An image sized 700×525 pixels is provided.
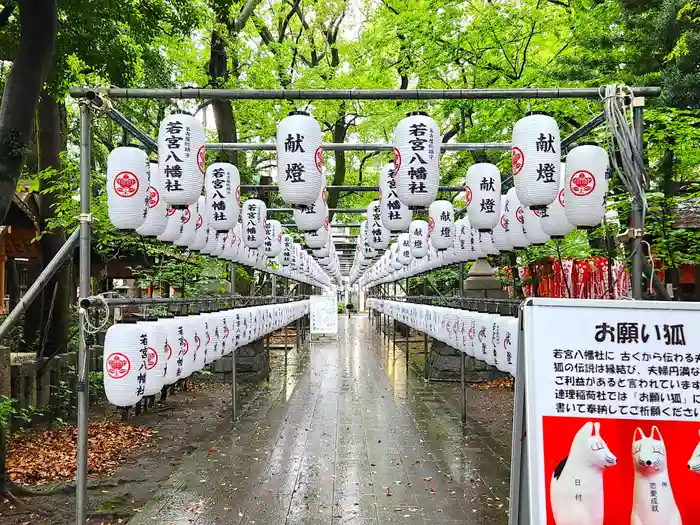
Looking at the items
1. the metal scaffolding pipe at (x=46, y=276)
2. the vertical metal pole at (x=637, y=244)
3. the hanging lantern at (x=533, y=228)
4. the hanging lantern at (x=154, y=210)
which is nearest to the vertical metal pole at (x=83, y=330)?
the metal scaffolding pipe at (x=46, y=276)

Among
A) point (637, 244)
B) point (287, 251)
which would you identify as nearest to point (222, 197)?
point (637, 244)

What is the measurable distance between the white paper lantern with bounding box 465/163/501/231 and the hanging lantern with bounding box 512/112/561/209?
5.30ft

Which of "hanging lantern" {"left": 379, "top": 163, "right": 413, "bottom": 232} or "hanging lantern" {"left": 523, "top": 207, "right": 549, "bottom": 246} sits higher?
"hanging lantern" {"left": 379, "top": 163, "right": 413, "bottom": 232}

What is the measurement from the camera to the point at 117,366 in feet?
18.4

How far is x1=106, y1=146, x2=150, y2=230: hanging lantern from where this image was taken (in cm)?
627

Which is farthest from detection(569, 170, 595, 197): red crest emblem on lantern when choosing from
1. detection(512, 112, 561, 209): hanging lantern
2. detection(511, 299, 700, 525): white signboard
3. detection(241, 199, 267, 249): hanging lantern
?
detection(241, 199, 267, 249): hanging lantern

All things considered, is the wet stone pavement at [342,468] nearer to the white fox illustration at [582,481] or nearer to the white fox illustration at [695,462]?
the white fox illustration at [582,481]

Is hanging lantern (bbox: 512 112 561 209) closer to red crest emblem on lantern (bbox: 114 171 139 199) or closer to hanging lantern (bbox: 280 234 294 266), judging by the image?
red crest emblem on lantern (bbox: 114 171 139 199)

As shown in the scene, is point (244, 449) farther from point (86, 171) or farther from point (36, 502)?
point (86, 171)

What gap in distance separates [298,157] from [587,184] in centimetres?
321

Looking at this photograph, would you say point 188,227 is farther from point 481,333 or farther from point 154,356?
point 481,333

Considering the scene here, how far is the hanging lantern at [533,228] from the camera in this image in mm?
7996

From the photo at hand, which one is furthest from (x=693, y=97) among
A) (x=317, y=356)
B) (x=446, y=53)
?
(x=317, y=356)

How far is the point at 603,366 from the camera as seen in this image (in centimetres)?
375
